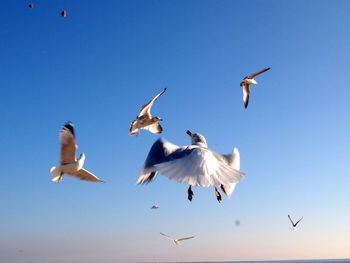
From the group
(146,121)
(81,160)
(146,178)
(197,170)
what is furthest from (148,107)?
(197,170)

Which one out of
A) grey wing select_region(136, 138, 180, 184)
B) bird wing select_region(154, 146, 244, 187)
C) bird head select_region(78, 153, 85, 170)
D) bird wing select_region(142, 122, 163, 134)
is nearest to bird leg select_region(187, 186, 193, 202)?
bird wing select_region(154, 146, 244, 187)

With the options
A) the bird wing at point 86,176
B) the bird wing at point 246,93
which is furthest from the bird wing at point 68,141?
the bird wing at point 246,93

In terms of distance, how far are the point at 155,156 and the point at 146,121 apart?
5147mm

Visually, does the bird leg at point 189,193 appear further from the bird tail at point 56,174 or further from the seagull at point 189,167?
the bird tail at point 56,174

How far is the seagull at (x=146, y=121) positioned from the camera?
14805 mm

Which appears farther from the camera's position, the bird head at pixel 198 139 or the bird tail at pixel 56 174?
the bird tail at pixel 56 174

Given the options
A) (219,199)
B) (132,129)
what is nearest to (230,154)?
(219,199)

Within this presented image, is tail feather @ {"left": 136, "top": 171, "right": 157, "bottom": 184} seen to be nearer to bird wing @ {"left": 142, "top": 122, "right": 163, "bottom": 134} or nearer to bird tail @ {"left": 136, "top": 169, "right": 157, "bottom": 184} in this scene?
bird tail @ {"left": 136, "top": 169, "right": 157, "bottom": 184}

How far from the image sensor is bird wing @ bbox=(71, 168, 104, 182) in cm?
1381

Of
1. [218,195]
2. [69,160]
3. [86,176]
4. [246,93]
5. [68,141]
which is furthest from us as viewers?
[246,93]

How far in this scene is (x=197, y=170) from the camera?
8.54m

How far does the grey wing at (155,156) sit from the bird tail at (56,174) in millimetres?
3693

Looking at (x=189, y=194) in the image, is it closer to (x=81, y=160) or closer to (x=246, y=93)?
(x=81, y=160)

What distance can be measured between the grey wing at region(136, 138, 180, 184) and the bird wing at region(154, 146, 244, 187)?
53 cm
